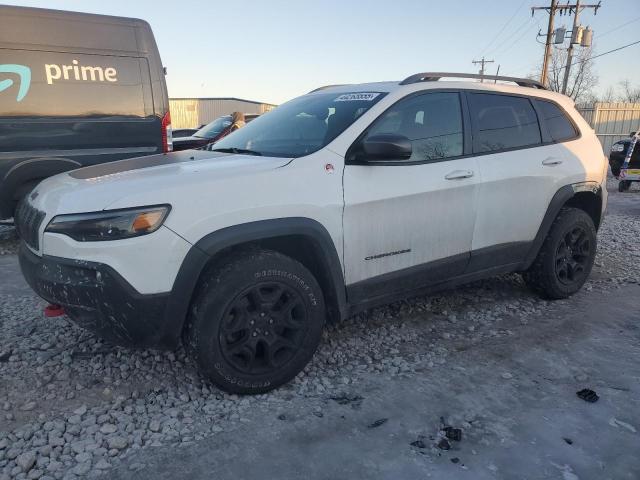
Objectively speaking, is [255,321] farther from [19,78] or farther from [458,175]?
[19,78]

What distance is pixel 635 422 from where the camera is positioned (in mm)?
2578

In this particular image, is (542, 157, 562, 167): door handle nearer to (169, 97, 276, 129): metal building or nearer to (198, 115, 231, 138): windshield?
(198, 115, 231, 138): windshield

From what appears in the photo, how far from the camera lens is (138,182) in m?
2.54

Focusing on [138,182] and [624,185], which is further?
[624,185]

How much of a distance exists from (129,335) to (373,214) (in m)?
1.53

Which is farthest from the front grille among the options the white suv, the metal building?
the metal building

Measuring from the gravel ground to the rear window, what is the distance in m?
2.05

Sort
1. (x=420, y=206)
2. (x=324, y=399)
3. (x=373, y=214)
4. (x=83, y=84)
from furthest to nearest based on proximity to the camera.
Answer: (x=83, y=84)
(x=420, y=206)
(x=373, y=214)
(x=324, y=399)

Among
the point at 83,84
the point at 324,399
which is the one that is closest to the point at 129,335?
the point at 324,399

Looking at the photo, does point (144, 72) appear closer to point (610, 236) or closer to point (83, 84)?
point (83, 84)

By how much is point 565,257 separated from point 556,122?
1.16 meters

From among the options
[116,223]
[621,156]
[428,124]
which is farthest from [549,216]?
[621,156]

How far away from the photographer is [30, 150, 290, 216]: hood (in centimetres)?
244

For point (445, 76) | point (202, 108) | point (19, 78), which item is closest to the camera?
point (445, 76)
